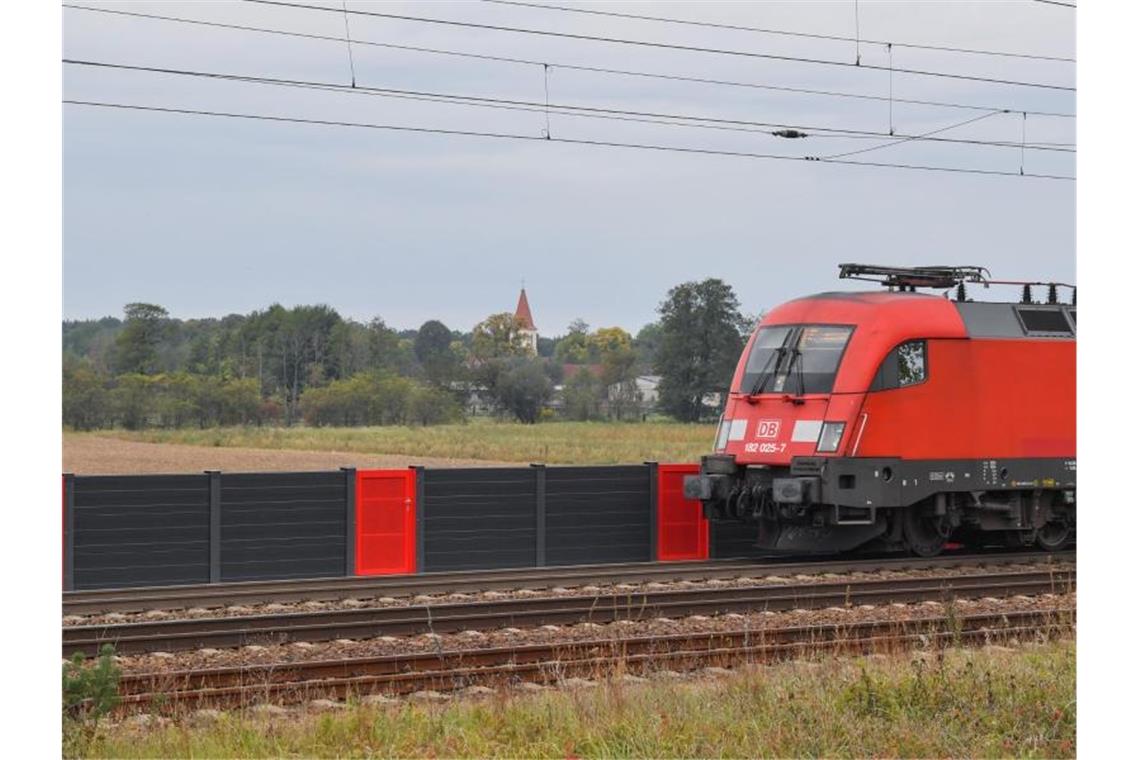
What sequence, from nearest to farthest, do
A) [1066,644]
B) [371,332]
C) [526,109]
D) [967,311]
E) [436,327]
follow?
[1066,644] → [526,109] → [967,311] → [371,332] → [436,327]

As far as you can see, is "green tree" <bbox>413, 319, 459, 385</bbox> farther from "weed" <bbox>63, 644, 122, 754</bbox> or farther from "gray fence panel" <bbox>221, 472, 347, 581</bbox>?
"weed" <bbox>63, 644, 122, 754</bbox>

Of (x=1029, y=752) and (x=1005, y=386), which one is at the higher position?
(x=1005, y=386)

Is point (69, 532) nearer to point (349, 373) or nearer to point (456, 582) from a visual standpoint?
point (456, 582)

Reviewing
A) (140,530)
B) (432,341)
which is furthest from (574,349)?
(140,530)

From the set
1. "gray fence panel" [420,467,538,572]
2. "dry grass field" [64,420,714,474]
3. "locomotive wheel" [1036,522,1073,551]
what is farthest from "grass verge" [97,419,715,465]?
"gray fence panel" [420,467,538,572]

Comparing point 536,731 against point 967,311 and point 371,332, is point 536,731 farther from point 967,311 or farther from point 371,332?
point 371,332

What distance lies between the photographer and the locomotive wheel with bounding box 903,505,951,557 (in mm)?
21312

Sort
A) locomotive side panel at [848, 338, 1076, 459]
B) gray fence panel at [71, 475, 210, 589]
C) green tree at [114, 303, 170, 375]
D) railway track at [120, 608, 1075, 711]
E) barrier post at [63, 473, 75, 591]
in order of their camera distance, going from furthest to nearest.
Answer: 1. green tree at [114, 303, 170, 375]
2. locomotive side panel at [848, 338, 1076, 459]
3. gray fence panel at [71, 475, 210, 589]
4. barrier post at [63, 473, 75, 591]
5. railway track at [120, 608, 1075, 711]

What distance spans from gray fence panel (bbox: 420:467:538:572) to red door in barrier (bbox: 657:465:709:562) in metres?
2.06

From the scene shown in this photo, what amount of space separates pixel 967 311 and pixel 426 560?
7821 mm

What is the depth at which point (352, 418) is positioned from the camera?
3017 inches

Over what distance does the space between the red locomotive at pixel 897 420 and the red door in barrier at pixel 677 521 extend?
2.60ft

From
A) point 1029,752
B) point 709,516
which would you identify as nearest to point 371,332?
point 709,516

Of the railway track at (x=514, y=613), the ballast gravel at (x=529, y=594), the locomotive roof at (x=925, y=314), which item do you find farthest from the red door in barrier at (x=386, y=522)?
Answer: the locomotive roof at (x=925, y=314)
